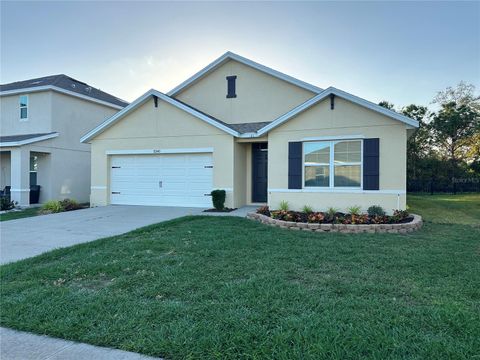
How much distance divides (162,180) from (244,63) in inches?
247

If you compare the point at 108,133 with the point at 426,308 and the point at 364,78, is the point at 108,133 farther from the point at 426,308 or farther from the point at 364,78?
the point at 426,308

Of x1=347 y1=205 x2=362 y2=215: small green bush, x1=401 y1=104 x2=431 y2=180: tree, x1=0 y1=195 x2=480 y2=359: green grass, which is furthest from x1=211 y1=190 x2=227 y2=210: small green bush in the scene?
x1=401 y1=104 x2=431 y2=180: tree

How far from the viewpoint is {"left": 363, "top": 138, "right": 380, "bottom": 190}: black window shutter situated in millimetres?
9758

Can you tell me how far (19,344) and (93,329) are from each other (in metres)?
0.68

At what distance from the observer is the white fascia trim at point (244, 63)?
13.2 meters

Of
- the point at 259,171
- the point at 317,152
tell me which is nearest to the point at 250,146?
the point at 259,171

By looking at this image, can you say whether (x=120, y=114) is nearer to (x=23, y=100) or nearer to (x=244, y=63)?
(x=244, y=63)

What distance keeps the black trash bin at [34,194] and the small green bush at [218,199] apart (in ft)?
32.9

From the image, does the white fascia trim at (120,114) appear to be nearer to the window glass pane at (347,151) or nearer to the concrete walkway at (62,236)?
the concrete walkway at (62,236)

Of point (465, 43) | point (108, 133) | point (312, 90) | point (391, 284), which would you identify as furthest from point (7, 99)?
point (465, 43)

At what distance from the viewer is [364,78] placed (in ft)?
48.2

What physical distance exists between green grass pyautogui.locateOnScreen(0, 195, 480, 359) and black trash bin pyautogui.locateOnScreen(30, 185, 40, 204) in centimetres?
1145

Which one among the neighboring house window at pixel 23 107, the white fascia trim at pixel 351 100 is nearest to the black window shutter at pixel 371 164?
the white fascia trim at pixel 351 100

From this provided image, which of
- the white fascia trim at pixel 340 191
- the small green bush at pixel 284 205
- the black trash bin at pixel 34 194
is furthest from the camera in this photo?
the black trash bin at pixel 34 194
